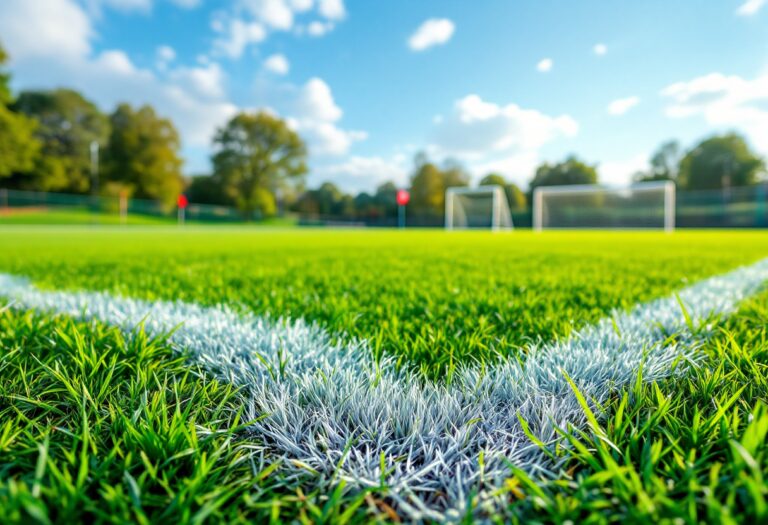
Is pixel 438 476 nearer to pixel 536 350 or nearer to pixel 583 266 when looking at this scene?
pixel 536 350

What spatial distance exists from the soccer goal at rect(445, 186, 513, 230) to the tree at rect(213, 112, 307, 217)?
23492 mm

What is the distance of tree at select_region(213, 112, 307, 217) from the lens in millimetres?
41438

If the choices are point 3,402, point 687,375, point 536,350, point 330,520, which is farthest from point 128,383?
point 687,375

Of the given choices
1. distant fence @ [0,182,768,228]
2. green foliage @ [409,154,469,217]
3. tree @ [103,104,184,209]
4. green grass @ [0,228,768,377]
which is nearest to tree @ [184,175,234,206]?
tree @ [103,104,184,209]

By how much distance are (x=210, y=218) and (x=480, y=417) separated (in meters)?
36.5

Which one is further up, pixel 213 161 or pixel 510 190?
pixel 213 161

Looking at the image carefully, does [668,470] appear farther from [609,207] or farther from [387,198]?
[387,198]

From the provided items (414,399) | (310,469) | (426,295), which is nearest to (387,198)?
(426,295)

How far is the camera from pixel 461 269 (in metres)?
3.35

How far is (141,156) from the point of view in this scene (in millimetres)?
39031

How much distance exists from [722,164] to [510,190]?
69.2 feet

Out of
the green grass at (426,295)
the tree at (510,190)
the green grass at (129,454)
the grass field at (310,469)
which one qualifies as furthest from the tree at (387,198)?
the green grass at (129,454)

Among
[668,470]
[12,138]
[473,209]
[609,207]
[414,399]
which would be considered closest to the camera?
[668,470]

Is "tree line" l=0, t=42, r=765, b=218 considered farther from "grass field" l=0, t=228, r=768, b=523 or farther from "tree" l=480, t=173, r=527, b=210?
"grass field" l=0, t=228, r=768, b=523
